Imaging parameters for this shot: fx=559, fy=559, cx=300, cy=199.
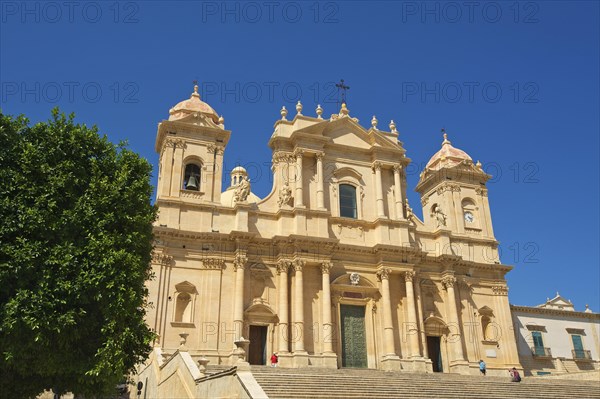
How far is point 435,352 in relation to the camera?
85.9ft

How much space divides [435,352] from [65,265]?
61.1 feet

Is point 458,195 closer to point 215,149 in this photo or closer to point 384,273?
point 384,273

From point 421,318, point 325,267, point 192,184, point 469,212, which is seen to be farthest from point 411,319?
point 192,184

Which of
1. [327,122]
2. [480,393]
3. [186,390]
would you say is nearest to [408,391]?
[480,393]

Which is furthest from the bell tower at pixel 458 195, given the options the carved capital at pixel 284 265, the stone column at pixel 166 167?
the stone column at pixel 166 167

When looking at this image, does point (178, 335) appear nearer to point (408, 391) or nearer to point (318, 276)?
point (318, 276)

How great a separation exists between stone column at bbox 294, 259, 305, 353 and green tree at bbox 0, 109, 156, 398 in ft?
31.3

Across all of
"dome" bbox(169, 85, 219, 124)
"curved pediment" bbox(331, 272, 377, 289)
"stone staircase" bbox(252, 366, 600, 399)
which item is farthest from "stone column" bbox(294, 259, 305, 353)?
"dome" bbox(169, 85, 219, 124)

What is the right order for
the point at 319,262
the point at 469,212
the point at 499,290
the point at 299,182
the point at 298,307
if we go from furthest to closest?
the point at 469,212
the point at 499,290
the point at 299,182
the point at 319,262
the point at 298,307

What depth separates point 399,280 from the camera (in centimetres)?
2600

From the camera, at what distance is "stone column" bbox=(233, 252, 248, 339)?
22.4 metres

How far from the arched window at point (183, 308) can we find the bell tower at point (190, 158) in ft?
13.0

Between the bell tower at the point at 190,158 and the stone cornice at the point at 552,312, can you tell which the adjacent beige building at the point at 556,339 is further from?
the bell tower at the point at 190,158

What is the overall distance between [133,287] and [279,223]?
11660 millimetres
